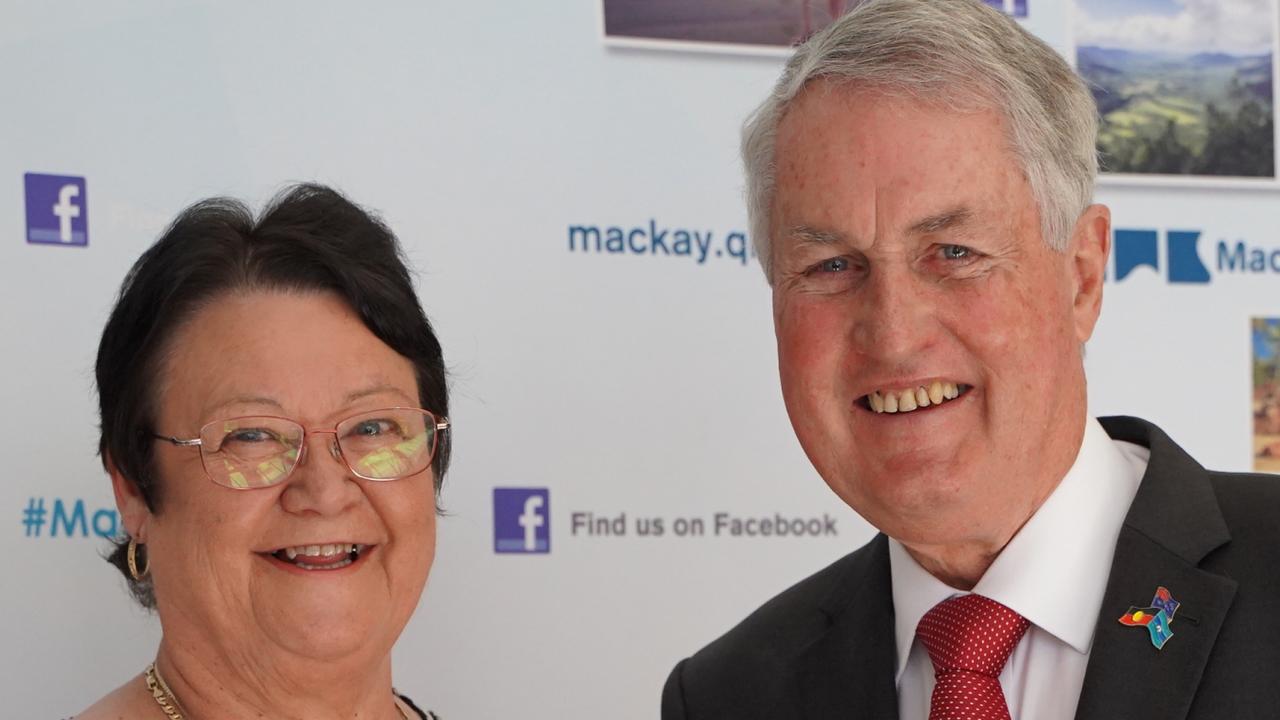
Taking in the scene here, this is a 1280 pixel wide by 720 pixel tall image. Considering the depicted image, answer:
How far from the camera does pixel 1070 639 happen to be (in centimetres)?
218

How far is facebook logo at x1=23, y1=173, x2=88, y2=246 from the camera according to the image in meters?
3.05

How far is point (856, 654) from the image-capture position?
242cm

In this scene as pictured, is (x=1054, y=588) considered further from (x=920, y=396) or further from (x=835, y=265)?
(x=835, y=265)

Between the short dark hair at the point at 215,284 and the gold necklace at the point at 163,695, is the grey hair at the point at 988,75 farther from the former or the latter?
the gold necklace at the point at 163,695

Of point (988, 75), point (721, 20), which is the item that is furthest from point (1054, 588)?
point (721, 20)

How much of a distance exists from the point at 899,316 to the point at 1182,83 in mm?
2260

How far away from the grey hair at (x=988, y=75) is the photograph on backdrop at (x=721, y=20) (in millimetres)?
1321

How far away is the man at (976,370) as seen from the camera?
7.16 feet

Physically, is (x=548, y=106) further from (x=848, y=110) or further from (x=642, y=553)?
(x=848, y=110)

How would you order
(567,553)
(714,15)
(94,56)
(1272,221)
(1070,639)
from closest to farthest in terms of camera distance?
(1070,639) < (94,56) < (567,553) < (714,15) < (1272,221)

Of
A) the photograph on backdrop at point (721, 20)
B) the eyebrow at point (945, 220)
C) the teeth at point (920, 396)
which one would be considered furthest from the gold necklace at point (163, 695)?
the photograph on backdrop at point (721, 20)

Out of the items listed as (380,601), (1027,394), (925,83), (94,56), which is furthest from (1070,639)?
(94,56)

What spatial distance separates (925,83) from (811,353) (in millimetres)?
440

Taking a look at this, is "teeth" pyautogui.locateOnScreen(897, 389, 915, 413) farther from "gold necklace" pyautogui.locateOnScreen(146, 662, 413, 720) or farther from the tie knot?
"gold necklace" pyautogui.locateOnScreen(146, 662, 413, 720)
